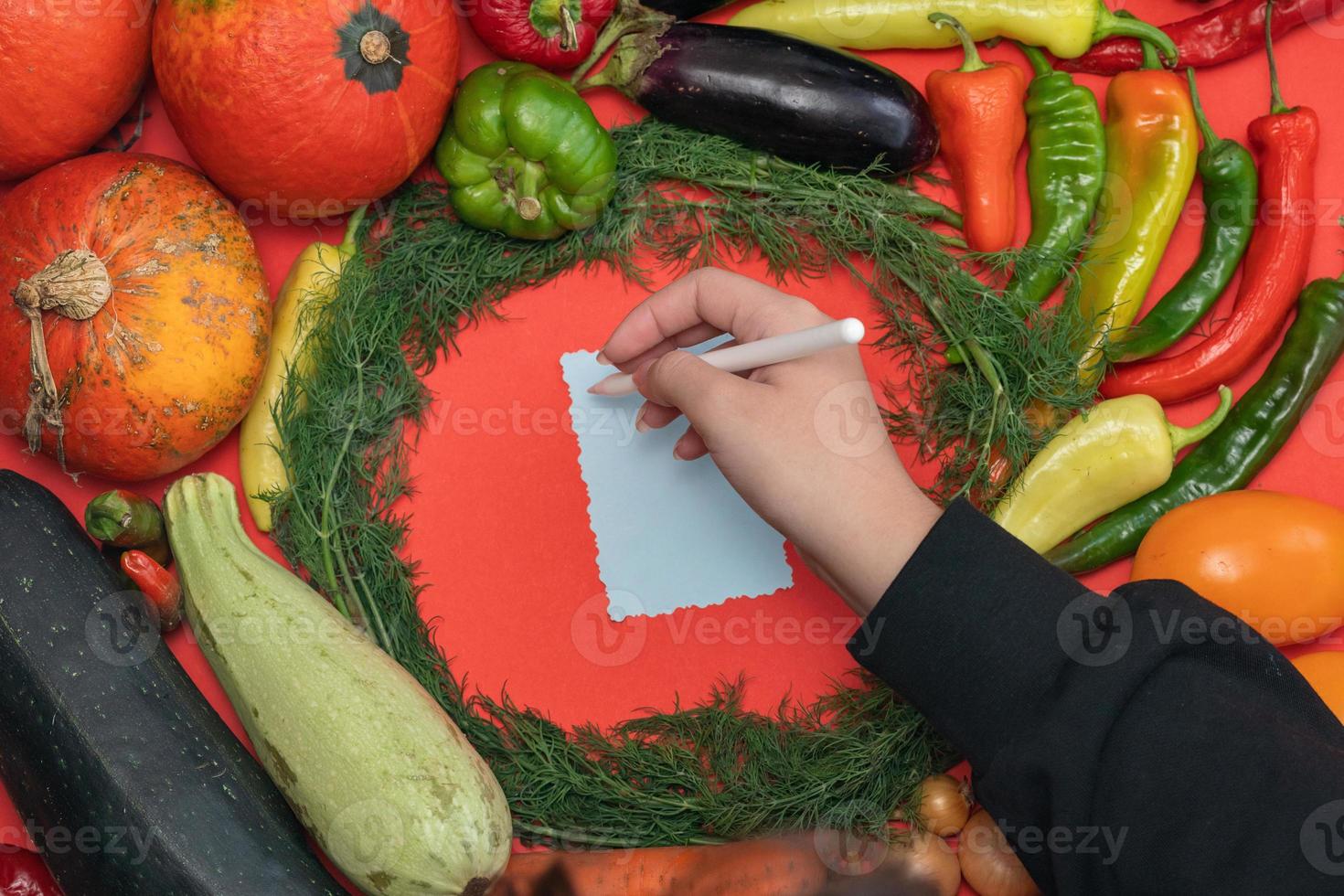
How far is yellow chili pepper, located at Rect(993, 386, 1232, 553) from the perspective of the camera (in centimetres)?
144

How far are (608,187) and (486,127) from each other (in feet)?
0.62

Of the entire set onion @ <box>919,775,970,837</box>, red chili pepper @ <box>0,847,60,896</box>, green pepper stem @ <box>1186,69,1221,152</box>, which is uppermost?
green pepper stem @ <box>1186,69,1221,152</box>

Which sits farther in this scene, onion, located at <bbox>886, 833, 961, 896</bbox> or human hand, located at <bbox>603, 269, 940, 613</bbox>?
onion, located at <bbox>886, 833, 961, 896</bbox>

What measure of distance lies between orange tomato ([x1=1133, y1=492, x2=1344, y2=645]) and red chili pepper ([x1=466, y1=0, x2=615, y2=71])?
1090 mm

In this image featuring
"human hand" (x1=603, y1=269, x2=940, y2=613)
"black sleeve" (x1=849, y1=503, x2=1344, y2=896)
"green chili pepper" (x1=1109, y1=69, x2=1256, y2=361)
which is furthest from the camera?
"green chili pepper" (x1=1109, y1=69, x2=1256, y2=361)

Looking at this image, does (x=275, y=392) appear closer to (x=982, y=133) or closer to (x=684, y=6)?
(x=684, y=6)

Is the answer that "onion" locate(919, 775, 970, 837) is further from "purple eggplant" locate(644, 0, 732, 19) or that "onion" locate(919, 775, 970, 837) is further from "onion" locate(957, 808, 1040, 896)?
"purple eggplant" locate(644, 0, 732, 19)

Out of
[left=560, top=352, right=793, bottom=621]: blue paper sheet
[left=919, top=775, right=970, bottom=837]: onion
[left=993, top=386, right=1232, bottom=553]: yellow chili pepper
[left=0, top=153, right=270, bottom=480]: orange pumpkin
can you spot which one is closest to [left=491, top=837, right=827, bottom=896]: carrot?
[left=919, top=775, right=970, bottom=837]: onion

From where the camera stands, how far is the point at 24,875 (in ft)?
4.62

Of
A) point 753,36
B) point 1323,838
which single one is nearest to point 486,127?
point 753,36

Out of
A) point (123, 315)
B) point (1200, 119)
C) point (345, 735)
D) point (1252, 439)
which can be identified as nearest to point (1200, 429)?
point (1252, 439)

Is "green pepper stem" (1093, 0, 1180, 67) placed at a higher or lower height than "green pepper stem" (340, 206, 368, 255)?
higher

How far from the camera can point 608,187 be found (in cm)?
149

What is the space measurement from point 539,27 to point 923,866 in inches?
50.4
